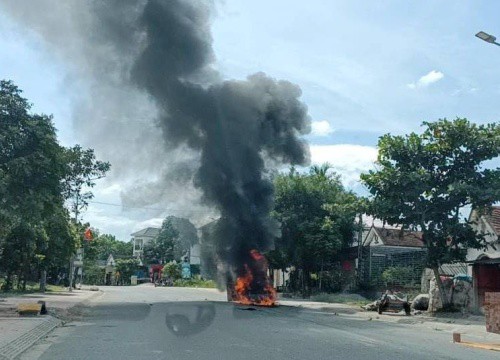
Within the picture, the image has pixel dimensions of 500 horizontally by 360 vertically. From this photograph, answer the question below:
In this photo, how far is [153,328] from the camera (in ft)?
45.0

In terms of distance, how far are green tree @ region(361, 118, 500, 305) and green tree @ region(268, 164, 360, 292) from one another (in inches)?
423

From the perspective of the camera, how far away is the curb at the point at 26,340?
9248 millimetres

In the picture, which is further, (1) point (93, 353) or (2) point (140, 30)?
(2) point (140, 30)

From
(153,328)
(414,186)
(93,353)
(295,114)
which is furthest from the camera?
(295,114)

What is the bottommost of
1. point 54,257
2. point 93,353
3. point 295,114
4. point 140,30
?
point 93,353

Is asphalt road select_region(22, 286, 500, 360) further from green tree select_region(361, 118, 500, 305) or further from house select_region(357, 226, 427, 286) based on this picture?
house select_region(357, 226, 427, 286)

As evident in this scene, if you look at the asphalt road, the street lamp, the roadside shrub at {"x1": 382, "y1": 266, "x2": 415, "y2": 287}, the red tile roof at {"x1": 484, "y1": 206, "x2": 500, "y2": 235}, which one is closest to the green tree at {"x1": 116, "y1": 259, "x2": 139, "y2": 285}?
the roadside shrub at {"x1": 382, "y1": 266, "x2": 415, "y2": 287}

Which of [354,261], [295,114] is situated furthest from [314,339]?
[354,261]

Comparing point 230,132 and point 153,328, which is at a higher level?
point 230,132

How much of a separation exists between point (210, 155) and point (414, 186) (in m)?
8.67

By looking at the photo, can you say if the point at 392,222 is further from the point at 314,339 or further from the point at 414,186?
the point at 314,339

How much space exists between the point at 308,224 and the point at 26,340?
24.3m

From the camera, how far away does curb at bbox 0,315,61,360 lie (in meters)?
9.25

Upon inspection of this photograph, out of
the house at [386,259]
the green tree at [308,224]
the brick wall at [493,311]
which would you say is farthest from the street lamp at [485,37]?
the green tree at [308,224]
